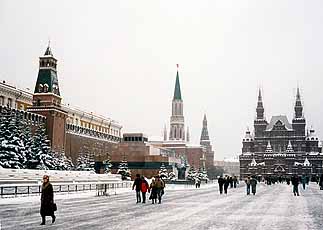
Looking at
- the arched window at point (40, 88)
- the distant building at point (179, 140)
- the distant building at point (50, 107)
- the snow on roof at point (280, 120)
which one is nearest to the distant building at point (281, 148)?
the snow on roof at point (280, 120)

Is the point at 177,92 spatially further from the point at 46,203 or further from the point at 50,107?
the point at 46,203

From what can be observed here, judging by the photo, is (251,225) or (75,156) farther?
(75,156)

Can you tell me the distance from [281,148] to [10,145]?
98833mm

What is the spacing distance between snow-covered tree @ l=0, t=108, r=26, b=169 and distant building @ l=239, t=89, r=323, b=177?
8761cm

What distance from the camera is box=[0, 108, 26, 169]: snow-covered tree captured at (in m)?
49.9

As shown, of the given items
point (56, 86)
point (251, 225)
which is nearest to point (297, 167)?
point (56, 86)

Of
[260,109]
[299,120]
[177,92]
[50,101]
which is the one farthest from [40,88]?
[177,92]

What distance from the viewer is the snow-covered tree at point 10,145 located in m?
49.9

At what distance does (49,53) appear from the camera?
3792 inches

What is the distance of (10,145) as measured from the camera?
50406mm

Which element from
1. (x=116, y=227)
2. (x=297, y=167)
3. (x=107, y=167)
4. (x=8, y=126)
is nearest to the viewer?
(x=116, y=227)

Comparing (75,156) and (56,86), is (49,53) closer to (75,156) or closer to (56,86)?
(56,86)

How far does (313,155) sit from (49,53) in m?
76.2

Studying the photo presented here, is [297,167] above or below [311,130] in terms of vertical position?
below
